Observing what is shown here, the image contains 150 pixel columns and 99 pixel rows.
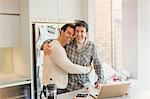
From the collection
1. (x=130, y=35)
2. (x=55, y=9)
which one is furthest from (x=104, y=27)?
(x=55, y=9)

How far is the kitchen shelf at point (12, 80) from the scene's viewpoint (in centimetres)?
339

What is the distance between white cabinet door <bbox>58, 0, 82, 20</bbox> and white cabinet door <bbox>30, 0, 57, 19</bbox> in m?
0.12

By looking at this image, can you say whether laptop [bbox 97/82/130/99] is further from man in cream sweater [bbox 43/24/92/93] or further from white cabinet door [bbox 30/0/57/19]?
white cabinet door [bbox 30/0/57/19]

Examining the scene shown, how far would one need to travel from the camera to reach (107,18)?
197 inches

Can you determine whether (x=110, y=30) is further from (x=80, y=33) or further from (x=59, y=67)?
(x=59, y=67)

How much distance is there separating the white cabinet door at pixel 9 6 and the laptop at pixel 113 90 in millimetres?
1823

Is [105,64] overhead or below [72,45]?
below

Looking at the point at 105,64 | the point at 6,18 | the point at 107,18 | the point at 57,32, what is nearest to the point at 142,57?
the point at 105,64

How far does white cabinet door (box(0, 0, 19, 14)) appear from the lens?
348 cm

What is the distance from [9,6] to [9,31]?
33 cm

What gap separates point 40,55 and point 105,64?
1.42 metres

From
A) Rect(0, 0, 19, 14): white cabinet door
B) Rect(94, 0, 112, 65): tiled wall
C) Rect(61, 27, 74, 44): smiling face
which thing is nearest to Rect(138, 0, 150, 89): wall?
Rect(94, 0, 112, 65): tiled wall

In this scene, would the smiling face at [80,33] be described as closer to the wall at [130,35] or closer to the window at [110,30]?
the wall at [130,35]

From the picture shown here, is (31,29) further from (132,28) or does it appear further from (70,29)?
(132,28)
